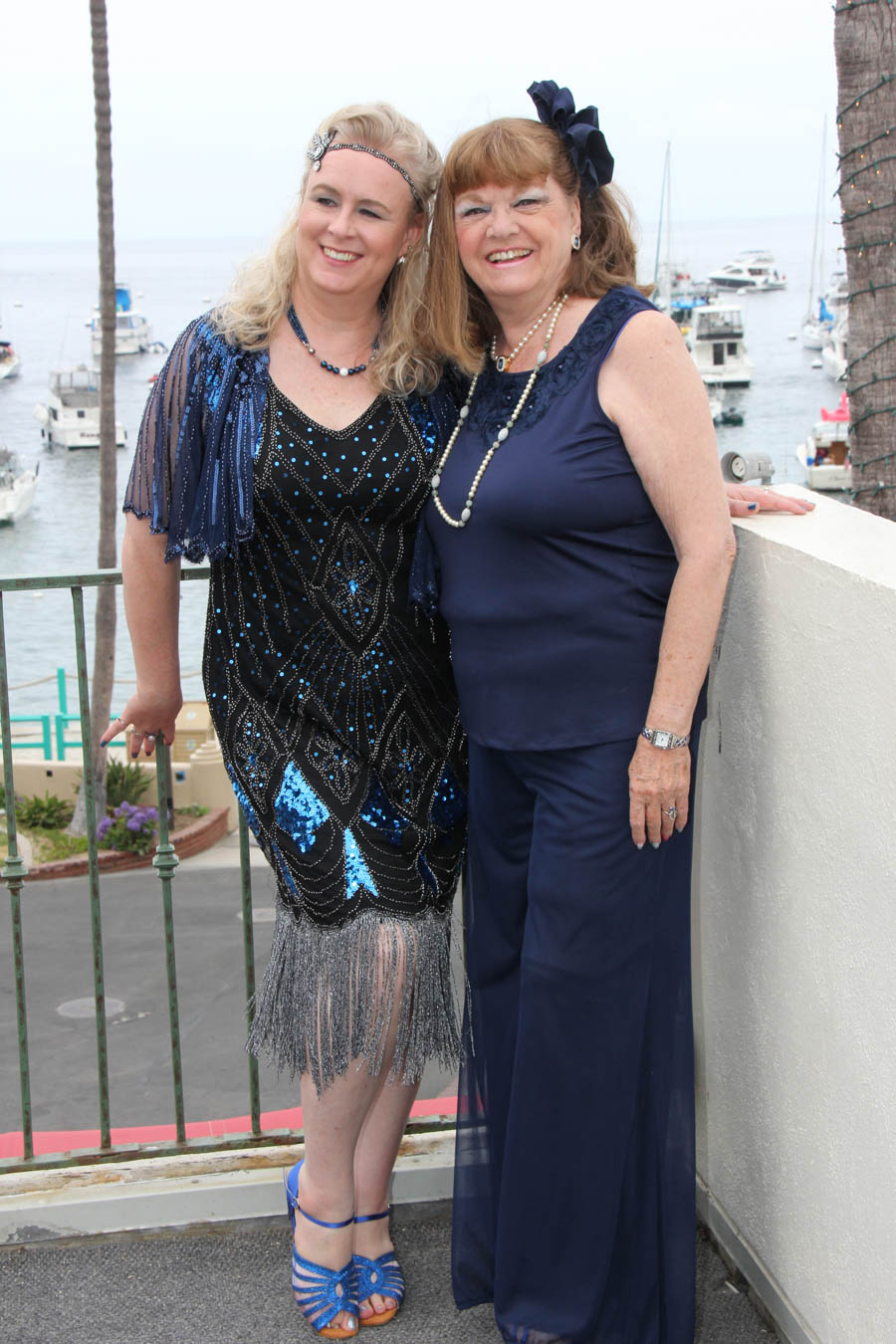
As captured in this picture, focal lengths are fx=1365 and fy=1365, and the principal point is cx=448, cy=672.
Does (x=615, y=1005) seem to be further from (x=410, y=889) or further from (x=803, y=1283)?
(x=803, y=1283)

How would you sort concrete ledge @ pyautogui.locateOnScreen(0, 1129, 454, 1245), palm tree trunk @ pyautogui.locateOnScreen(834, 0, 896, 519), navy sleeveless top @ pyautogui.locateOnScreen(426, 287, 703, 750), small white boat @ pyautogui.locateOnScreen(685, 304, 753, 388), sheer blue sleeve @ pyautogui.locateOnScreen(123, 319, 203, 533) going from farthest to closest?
small white boat @ pyautogui.locateOnScreen(685, 304, 753, 388), palm tree trunk @ pyautogui.locateOnScreen(834, 0, 896, 519), concrete ledge @ pyautogui.locateOnScreen(0, 1129, 454, 1245), sheer blue sleeve @ pyautogui.locateOnScreen(123, 319, 203, 533), navy sleeveless top @ pyautogui.locateOnScreen(426, 287, 703, 750)

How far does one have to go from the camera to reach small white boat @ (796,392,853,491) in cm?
4484

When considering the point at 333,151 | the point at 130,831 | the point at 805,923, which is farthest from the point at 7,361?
the point at 805,923

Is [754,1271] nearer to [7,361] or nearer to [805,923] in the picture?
[805,923]

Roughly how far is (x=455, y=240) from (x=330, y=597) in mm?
621

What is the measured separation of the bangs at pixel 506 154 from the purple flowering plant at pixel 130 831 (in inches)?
506

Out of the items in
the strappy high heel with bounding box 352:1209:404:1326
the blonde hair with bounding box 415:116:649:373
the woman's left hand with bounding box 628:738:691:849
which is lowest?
the strappy high heel with bounding box 352:1209:404:1326

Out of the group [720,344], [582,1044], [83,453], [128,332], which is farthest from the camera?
[128,332]

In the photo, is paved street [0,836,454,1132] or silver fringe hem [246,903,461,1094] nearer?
silver fringe hem [246,903,461,1094]

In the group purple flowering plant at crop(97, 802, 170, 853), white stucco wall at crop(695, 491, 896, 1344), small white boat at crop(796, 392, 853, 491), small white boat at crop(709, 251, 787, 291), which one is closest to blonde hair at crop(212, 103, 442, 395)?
white stucco wall at crop(695, 491, 896, 1344)

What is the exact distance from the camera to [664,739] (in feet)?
6.67

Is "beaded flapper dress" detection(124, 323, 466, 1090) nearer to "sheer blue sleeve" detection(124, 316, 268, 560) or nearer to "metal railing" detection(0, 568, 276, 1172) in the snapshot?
"sheer blue sleeve" detection(124, 316, 268, 560)

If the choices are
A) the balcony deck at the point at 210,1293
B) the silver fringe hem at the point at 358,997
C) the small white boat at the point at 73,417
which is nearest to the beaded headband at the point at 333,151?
the silver fringe hem at the point at 358,997

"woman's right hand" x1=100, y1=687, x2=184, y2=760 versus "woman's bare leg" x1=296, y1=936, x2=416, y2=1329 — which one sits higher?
"woman's right hand" x1=100, y1=687, x2=184, y2=760
